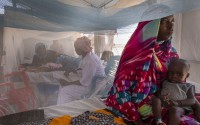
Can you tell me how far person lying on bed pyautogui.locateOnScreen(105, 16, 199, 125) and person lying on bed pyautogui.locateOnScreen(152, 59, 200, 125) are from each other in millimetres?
71

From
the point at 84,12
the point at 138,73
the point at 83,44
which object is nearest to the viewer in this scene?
the point at 84,12

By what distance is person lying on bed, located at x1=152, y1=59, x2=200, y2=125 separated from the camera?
142 centimetres

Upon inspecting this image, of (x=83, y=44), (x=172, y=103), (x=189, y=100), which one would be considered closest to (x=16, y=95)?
(x=83, y=44)

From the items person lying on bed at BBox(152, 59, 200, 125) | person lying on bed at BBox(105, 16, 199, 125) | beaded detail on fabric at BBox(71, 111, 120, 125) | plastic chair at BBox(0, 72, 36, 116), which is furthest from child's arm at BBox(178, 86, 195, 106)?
plastic chair at BBox(0, 72, 36, 116)

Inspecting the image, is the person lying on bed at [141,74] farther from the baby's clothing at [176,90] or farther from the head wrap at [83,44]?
the head wrap at [83,44]

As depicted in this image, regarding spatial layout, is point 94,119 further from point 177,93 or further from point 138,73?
point 177,93

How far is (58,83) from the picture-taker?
1.66 meters

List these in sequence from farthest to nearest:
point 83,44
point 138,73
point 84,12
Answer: point 83,44, point 138,73, point 84,12

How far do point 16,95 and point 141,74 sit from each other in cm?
83

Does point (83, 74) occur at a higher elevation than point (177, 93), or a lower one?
higher

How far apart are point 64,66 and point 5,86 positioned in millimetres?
426

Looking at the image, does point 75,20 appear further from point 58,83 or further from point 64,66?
point 58,83

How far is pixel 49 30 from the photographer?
144 centimetres

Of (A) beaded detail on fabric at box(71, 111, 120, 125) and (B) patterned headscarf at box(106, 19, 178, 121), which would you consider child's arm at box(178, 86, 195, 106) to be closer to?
(B) patterned headscarf at box(106, 19, 178, 121)
